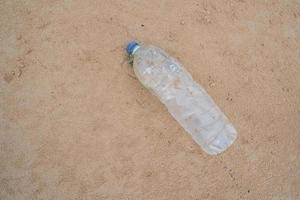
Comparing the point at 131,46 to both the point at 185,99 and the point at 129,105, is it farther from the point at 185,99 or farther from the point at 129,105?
the point at 185,99

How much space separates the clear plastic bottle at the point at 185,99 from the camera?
226 centimetres

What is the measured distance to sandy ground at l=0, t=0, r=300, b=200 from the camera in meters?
2.19

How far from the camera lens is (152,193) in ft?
7.20

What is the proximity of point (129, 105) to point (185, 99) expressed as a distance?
1.11ft

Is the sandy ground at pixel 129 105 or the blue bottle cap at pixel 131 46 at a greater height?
the blue bottle cap at pixel 131 46

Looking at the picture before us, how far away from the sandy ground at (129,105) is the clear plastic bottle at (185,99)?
0.16 feet

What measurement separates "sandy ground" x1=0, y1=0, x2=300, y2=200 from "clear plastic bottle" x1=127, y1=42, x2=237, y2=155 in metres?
0.05

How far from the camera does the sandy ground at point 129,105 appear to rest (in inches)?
86.3

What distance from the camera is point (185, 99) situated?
232cm

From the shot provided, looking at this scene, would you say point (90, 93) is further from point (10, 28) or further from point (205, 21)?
point (205, 21)

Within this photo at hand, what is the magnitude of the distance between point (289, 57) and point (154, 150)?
98 cm

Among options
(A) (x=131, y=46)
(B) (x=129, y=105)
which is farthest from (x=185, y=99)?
(A) (x=131, y=46)

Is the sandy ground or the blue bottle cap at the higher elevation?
the blue bottle cap

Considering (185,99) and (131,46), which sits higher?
(131,46)
